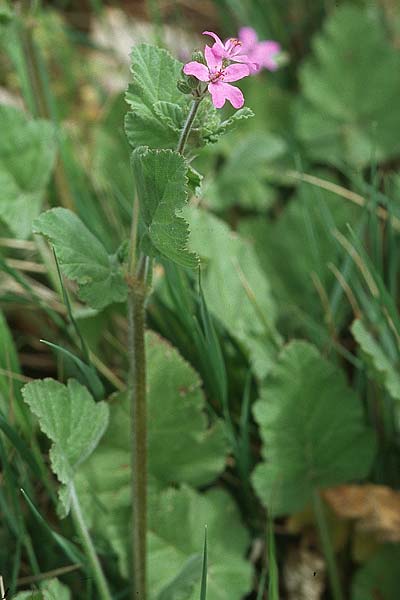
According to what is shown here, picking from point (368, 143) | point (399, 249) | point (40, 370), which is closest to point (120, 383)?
point (40, 370)

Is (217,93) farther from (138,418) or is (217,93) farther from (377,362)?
(377,362)

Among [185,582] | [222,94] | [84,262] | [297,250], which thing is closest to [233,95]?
[222,94]

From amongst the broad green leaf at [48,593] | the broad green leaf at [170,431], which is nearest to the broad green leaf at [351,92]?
the broad green leaf at [170,431]

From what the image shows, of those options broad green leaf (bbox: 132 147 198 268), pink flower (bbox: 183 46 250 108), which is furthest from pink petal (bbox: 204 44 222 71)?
broad green leaf (bbox: 132 147 198 268)

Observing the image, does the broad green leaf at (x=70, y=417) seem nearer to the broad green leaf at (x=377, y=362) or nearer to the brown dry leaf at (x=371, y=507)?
the broad green leaf at (x=377, y=362)

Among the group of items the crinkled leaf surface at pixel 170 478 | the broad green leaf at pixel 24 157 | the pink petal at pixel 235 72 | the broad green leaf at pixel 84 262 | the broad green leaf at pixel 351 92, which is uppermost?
the broad green leaf at pixel 351 92
